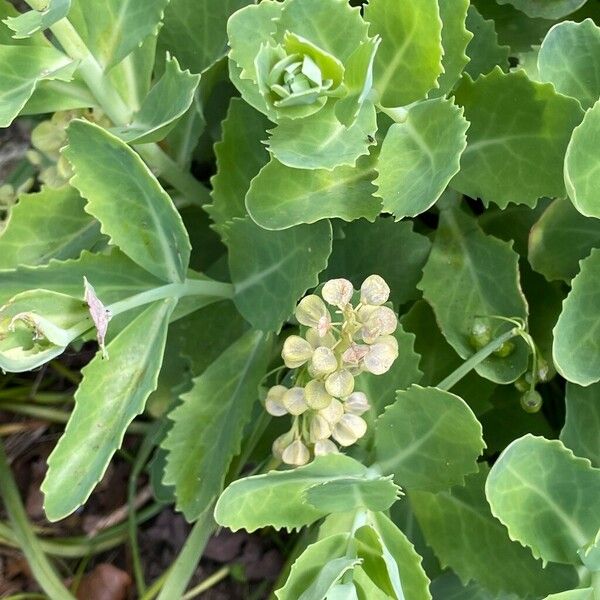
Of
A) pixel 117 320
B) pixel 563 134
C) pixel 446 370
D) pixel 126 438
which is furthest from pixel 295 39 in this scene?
pixel 126 438

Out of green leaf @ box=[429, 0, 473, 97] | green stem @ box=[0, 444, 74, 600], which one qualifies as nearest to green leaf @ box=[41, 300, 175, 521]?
green leaf @ box=[429, 0, 473, 97]

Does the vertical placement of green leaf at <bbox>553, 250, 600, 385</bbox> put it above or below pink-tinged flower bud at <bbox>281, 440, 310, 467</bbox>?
below

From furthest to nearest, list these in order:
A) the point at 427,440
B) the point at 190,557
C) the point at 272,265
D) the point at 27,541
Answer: the point at 27,541, the point at 190,557, the point at 272,265, the point at 427,440

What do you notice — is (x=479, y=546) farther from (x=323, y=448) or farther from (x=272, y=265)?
(x=272, y=265)

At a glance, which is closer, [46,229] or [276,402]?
[276,402]

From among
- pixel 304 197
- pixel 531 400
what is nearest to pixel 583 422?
pixel 531 400

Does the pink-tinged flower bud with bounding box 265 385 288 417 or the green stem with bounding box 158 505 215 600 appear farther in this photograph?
the green stem with bounding box 158 505 215 600

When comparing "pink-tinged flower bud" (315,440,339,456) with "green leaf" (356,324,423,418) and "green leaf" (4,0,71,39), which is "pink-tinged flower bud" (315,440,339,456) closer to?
"green leaf" (356,324,423,418)
